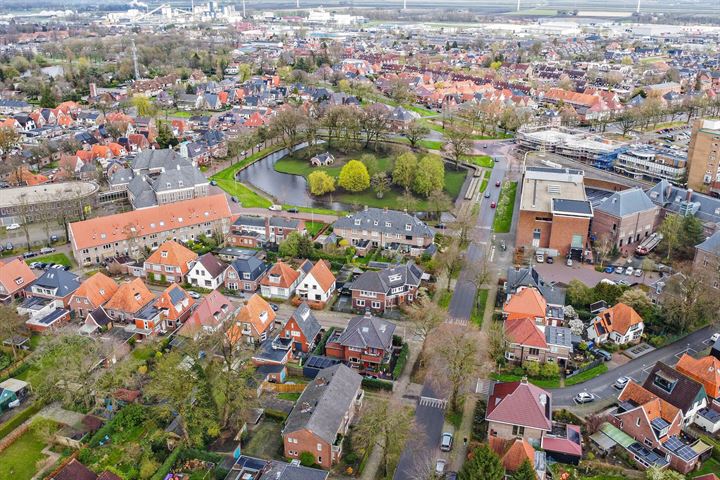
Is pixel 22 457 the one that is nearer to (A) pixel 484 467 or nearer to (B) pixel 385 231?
(A) pixel 484 467

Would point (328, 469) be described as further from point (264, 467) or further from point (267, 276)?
point (267, 276)

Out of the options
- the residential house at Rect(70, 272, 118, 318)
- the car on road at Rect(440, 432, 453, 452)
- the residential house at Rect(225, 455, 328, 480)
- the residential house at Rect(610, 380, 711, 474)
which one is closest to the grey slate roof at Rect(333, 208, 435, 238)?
the residential house at Rect(70, 272, 118, 318)

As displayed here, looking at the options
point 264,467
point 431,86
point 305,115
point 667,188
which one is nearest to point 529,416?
point 264,467

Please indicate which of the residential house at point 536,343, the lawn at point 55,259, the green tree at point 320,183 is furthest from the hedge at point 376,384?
the green tree at point 320,183

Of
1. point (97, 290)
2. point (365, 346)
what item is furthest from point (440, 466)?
point (97, 290)

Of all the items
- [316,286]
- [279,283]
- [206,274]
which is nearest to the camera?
[316,286]

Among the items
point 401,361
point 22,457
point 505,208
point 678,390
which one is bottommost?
point 22,457
